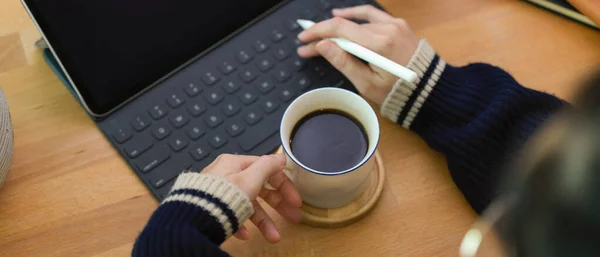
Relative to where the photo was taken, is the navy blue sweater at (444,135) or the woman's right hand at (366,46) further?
the woman's right hand at (366,46)

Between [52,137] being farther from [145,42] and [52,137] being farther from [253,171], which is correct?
[253,171]

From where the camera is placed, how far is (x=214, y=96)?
58cm

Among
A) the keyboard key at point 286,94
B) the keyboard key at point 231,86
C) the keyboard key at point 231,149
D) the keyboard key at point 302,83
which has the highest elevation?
the keyboard key at point 302,83

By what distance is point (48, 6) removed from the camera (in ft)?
1.56

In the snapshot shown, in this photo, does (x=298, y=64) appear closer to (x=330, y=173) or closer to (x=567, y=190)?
(x=330, y=173)

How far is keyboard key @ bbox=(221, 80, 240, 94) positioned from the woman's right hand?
8 cm

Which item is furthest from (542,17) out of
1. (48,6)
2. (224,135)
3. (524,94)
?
(48,6)

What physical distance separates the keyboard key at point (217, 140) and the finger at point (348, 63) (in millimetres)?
143

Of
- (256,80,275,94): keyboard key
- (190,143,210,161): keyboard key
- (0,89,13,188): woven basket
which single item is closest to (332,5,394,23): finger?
(256,80,275,94): keyboard key

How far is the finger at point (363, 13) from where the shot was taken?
615 mm

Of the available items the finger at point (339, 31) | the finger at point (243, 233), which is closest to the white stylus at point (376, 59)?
the finger at point (339, 31)

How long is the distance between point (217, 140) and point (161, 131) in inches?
2.4

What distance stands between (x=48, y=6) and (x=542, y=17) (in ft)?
1.77

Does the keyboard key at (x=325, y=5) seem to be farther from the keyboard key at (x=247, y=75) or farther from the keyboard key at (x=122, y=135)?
the keyboard key at (x=122, y=135)
